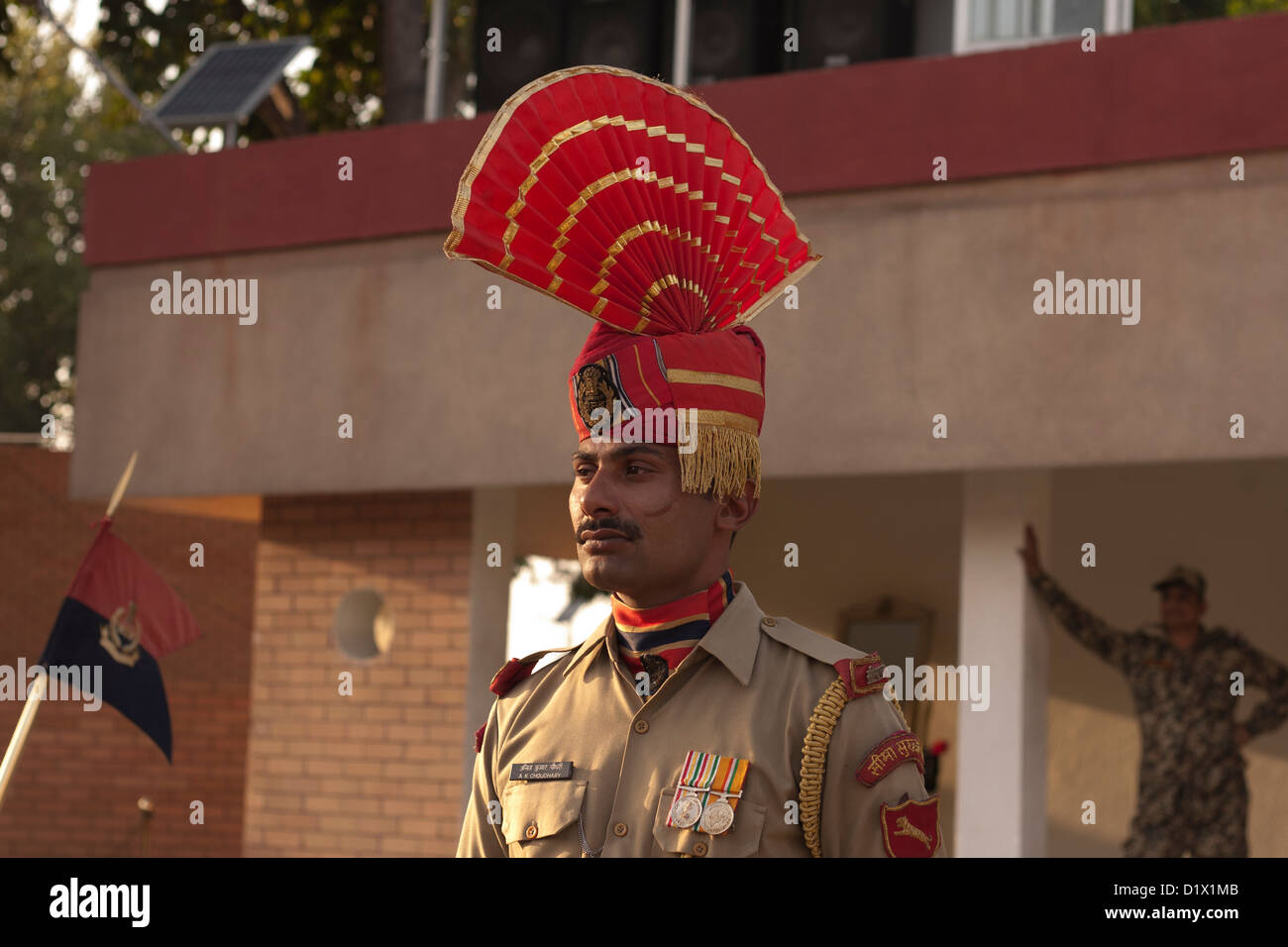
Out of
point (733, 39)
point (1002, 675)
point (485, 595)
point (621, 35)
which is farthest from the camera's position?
point (621, 35)

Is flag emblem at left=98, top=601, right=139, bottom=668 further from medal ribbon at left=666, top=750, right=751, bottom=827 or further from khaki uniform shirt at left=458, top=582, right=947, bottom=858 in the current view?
medal ribbon at left=666, top=750, right=751, bottom=827

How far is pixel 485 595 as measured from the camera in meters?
8.65

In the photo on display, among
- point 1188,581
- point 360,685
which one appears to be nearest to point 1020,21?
point 1188,581

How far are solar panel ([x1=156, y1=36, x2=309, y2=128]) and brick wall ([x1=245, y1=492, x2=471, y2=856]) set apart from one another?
2.23 metres

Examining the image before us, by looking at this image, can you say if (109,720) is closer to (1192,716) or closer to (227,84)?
(227,84)

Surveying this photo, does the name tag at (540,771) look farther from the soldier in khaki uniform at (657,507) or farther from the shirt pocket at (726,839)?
the shirt pocket at (726,839)

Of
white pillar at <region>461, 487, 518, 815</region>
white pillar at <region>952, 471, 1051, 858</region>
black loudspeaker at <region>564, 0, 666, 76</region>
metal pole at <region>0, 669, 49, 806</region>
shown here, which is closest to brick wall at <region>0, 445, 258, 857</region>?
white pillar at <region>461, 487, 518, 815</region>

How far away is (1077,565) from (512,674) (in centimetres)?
775

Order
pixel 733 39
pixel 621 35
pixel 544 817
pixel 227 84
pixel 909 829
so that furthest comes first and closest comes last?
1. pixel 621 35
2. pixel 733 39
3. pixel 227 84
4. pixel 544 817
5. pixel 909 829

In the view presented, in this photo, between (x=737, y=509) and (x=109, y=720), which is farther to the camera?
→ (x=109, y=720)

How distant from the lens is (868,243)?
7.53m

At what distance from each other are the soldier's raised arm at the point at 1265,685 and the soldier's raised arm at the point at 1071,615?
0.55m

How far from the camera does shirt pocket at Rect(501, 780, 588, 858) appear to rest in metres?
2.69

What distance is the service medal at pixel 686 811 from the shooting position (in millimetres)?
2586
